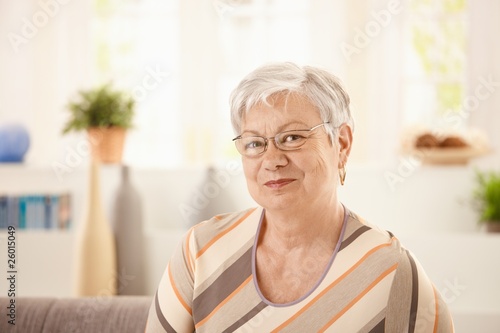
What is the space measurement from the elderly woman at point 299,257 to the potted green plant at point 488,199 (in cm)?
133

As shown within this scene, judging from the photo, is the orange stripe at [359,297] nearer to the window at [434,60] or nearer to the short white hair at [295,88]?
the short white hair at [295,88]

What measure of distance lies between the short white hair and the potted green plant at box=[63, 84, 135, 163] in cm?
184

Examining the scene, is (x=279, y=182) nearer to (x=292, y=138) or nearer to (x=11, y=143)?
(x=292, y=138)

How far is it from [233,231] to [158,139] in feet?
12.6

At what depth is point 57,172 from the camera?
10.3 feet

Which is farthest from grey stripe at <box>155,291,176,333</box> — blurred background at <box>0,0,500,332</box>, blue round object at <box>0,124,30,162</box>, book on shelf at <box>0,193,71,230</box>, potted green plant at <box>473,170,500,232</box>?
blurred background at <box>0,0,500,332</box>

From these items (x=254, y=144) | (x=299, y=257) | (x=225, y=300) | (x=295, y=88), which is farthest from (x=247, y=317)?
(x=295, y=88)

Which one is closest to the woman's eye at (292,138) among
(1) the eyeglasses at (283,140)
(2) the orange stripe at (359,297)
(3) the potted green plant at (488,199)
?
(1) the eyeglasses at (283,140)

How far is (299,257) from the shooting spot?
145 centimetres

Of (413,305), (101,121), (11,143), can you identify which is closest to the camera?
(413,305)

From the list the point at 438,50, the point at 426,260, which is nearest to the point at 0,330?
the point at 426,260

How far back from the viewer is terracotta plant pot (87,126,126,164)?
3.16 m

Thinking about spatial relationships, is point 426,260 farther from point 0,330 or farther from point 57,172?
point 57,172

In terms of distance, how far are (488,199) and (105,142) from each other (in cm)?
182
